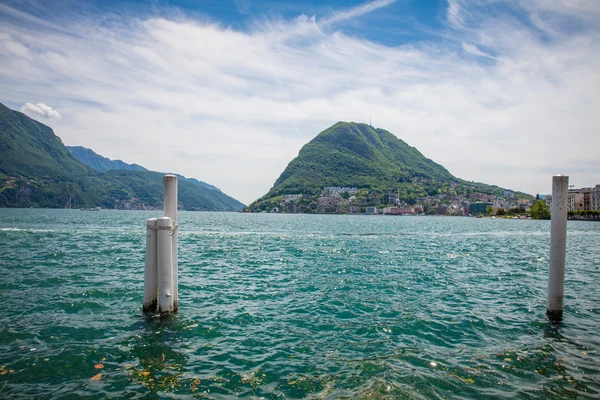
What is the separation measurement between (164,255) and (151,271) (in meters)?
0.80

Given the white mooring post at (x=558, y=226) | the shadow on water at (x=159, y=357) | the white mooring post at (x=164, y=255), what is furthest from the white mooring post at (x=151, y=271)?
the white mooring post at (x=558, y=226)

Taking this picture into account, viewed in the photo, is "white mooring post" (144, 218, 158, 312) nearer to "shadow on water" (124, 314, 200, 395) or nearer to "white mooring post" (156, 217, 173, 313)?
"white mooring post" (156, 217, 173, 313)

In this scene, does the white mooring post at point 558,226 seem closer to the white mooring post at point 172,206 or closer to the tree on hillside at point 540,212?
the white mooring post at point 172,206

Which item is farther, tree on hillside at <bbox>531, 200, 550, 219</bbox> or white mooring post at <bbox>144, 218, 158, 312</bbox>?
tree on hillside at <bbox>531, 200, 550, 219</bbox>

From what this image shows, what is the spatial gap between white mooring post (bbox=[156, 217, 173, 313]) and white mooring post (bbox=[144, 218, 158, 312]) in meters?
0.17

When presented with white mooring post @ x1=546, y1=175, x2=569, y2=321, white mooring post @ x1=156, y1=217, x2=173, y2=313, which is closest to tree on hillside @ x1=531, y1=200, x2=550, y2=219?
white mooring post @ x1=546, y1=175, x2=569, y2=321

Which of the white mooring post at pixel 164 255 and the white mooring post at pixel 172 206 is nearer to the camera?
the white mooring post at pixel 164 255

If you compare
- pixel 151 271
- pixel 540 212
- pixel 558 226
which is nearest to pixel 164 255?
pixel 151 271

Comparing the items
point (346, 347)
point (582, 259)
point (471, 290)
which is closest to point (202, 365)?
point (346, 347)

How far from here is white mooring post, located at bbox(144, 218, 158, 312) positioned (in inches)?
443

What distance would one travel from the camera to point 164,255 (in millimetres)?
11148

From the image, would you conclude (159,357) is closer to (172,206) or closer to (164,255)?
(164,255)

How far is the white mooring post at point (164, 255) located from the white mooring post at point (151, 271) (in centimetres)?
17

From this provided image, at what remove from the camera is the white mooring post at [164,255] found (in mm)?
11156
